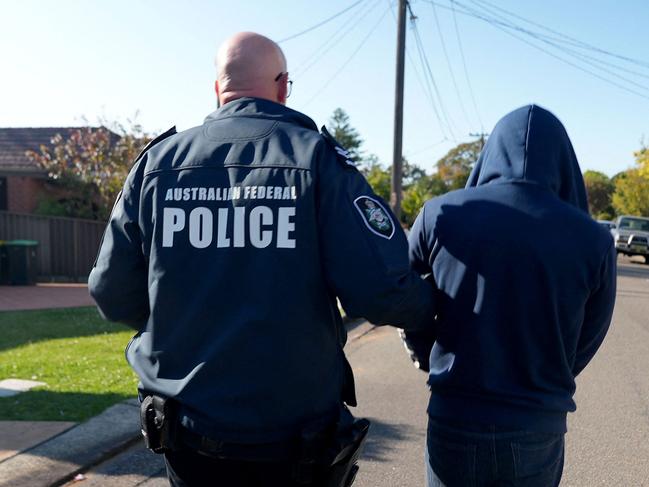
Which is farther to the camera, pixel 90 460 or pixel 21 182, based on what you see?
pixel 21 182

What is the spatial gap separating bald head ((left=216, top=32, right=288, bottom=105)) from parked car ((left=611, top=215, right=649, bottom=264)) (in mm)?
27183

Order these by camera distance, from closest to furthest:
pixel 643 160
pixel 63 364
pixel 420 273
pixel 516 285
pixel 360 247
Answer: pixel 360 247
pixel 516 285
pixel 420 273
pixel 63 364
pixel 643 160

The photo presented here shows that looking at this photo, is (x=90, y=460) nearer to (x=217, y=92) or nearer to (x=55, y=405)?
(x=55, y=405)

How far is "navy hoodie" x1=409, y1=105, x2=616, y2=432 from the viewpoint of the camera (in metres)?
2.02

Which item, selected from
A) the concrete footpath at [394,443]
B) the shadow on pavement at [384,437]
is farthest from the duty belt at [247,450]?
the shadow on pavement at [384,437]

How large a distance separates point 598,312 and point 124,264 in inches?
59.4

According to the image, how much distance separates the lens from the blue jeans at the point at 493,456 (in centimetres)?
201

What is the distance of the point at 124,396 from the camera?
5348 millimetres

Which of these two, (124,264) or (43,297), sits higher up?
(124,264)

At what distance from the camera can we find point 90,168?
17.3m

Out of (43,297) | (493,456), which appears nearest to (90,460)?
(493,456)

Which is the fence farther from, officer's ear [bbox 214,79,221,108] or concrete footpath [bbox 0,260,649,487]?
officer's ear [bbox 214,79,221,108]

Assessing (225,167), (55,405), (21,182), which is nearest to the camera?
(225,167)

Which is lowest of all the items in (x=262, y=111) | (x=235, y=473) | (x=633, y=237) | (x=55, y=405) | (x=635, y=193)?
(x=55, y=405)
